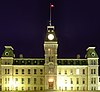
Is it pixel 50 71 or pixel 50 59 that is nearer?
pixel 50 71

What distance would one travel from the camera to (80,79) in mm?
133500

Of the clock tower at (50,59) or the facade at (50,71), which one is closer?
the clock tower at (50,59)

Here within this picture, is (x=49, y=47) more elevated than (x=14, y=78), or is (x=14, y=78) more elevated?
(x=49, y=47)

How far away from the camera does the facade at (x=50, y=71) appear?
132 metres

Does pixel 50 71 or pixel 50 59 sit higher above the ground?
pixel 50 59

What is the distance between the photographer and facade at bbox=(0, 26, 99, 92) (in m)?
132

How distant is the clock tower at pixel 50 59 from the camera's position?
130375 millimetres

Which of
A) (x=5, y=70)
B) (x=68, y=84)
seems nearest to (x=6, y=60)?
(x=5, y=70)

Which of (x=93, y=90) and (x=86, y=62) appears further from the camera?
(x=86, y=62)

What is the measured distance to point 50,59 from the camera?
131250 millimetres

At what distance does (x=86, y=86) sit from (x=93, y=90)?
7232 mm

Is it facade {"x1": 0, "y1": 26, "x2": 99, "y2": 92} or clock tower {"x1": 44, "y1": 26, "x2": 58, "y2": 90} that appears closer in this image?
clock tower {"x1": 44, "y1": 26, "x2": 58, "y2": 90}

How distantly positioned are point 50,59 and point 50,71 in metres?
3.71

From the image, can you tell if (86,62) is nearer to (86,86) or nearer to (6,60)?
(86,86)
